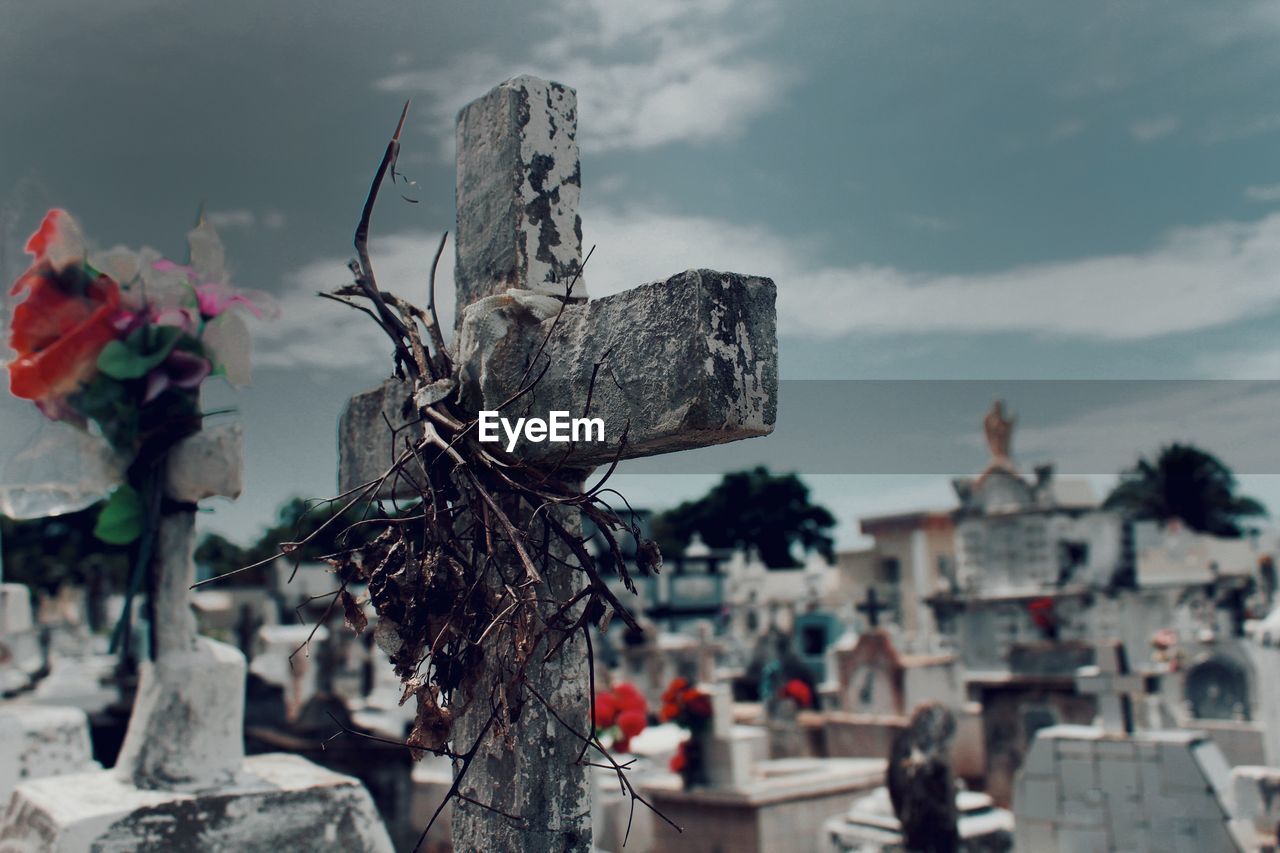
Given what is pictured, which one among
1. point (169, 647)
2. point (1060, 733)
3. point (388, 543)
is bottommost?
point (1060, 733)

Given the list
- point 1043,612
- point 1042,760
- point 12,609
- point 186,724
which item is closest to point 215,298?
point 186,724

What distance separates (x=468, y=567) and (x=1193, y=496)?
172 ft

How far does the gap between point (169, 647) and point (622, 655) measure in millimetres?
19270

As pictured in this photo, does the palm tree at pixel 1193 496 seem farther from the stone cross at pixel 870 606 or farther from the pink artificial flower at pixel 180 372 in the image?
the pink artificial flower at pixel 180 372

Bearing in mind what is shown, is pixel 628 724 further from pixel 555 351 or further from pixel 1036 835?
pixel 555 351

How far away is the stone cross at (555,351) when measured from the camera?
186cm

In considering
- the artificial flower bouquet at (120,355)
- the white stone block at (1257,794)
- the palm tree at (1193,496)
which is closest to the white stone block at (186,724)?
the artificial flower bouquet at (120,355)

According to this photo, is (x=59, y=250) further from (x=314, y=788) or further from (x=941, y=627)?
(x=941, y=627)

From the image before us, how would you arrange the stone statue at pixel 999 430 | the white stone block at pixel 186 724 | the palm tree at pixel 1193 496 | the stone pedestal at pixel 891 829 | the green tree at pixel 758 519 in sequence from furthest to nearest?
1. the green tree at pixel 758 519
2. the palm tree at pixel 1193 496
3. the stone statue at pixel 999 430
4. the stone pedestal at pixel 891 829
5. the white stone block at pixel 186 724

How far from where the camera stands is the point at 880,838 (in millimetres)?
7855

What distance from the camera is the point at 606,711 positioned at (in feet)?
28.2

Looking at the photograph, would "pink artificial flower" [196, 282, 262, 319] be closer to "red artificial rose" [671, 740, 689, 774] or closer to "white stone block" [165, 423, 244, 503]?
"white stone block" [165, 423, 244, 503]

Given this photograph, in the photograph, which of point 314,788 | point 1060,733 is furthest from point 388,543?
point 1060,733

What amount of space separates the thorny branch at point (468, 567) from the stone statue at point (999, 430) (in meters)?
14.1
